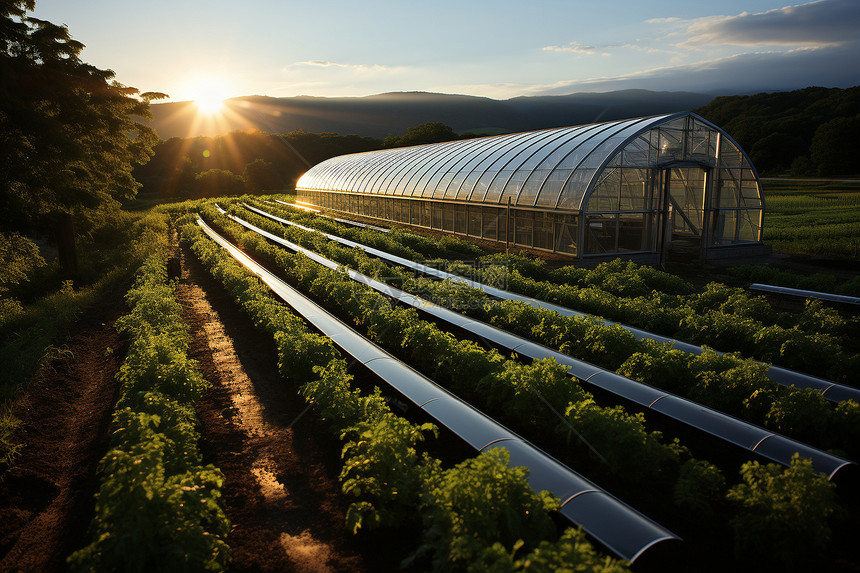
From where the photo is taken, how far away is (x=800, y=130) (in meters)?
67.6

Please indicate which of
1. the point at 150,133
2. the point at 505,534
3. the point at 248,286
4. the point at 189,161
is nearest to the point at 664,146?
the point at 248,286

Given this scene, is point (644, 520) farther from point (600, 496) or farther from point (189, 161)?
point (189, 161)

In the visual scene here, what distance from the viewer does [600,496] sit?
4.52m

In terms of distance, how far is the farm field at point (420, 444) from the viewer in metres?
4.10

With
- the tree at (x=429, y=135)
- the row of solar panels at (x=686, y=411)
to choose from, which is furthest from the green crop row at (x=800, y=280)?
the tree at (x=429, y=135)

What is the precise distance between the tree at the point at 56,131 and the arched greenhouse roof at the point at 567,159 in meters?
13.6

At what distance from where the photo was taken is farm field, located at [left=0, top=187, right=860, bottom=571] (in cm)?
410

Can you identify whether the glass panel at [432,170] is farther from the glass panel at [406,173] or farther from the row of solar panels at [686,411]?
the row of solar panels at [686,411]

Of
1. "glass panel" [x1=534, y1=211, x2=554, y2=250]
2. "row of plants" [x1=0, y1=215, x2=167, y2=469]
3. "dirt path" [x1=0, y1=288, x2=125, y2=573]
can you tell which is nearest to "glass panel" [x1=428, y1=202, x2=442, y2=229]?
"glass panel" [x1=534, y1=211, x2=554, y2=250]

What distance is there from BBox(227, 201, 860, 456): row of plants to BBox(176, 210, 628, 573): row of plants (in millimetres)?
3495

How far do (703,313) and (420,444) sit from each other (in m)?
7.82

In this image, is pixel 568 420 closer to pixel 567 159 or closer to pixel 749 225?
pixel 567 159

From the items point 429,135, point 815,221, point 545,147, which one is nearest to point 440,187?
point 545,147

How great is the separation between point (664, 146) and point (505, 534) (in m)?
17.2
